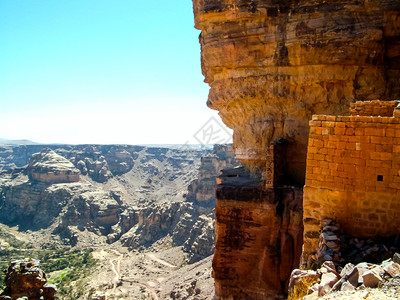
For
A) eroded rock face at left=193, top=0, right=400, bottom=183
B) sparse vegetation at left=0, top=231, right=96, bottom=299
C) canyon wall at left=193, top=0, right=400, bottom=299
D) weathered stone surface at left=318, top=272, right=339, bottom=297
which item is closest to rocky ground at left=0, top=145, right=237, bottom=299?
sparse vegetation at left=0, top=231, right=96, bottom=299

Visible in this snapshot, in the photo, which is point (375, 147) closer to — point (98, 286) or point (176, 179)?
point (98, 286)

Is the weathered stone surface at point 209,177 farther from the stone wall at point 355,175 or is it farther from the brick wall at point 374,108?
the stone wall at point 355,175

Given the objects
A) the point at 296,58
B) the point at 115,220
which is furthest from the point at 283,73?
the point at 115,220

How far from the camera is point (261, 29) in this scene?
15.4 metres

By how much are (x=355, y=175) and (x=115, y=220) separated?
69.6 metres

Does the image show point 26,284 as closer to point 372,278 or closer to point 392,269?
point 372,278

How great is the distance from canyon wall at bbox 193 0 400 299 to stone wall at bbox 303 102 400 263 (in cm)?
699

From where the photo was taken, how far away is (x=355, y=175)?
668 cm

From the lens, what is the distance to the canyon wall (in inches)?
555

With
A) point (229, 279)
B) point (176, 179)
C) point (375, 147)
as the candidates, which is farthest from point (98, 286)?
point (176, 179)

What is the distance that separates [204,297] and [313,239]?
20.1m

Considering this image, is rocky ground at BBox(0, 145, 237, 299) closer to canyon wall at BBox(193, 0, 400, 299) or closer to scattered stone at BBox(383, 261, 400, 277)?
canyon wall at BBox(193, 0, 400, 299)

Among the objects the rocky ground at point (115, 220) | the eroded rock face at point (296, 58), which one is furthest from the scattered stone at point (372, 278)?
the rocky ground at point (115, 220)

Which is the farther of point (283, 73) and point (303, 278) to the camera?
point (283, 73)
